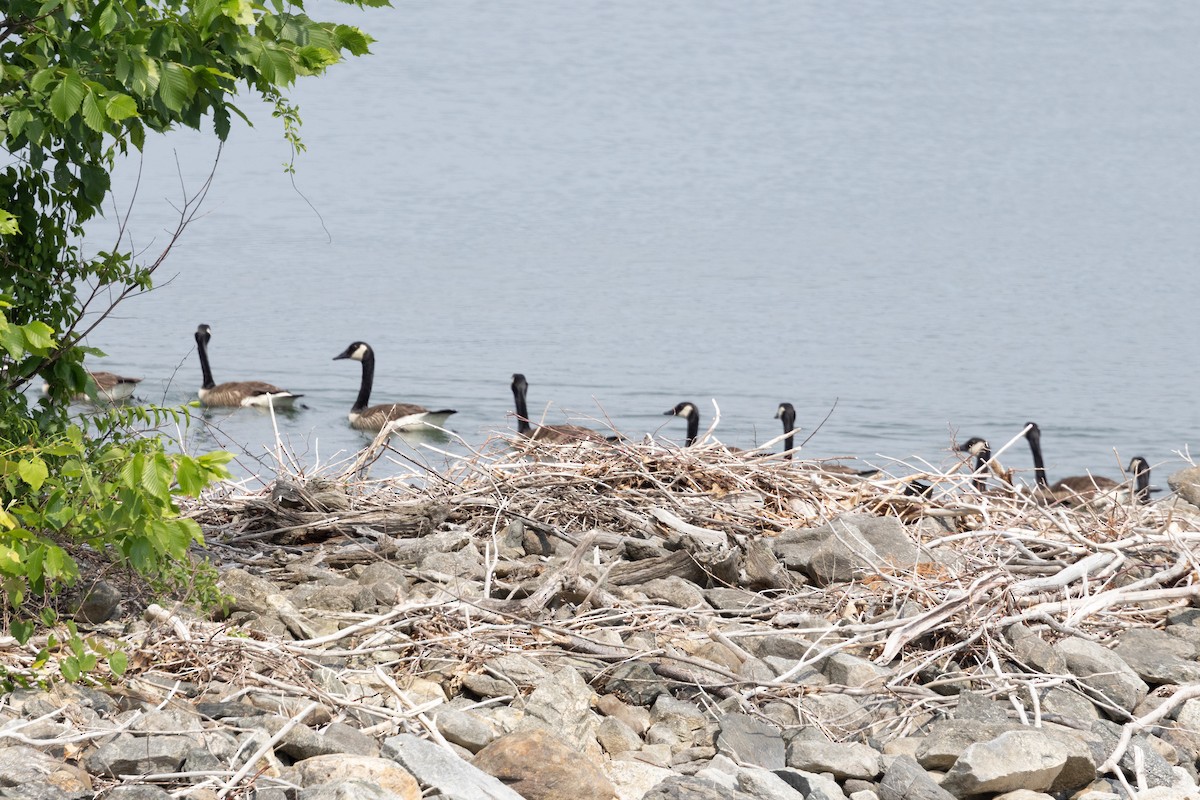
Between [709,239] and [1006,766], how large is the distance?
36734mm

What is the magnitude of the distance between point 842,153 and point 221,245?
29465mm

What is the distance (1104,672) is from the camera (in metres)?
6.38

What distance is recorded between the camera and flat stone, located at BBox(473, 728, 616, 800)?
202 inches

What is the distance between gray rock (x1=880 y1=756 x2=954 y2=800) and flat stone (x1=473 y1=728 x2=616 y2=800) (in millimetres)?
1008

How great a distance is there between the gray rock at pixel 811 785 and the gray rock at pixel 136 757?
80.1 inches

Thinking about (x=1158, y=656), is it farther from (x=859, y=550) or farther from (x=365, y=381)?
(x=365, y=381)

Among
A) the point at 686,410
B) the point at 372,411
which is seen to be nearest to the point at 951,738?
the point at 686,410

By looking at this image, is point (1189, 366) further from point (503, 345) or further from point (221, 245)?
point (221, 245)

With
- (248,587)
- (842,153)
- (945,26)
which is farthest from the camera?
(945,26)

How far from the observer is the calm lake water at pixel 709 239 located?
74.8ft

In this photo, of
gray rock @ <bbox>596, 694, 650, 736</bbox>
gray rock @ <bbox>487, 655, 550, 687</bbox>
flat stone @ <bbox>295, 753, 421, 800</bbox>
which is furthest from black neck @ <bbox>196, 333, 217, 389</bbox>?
flat stone @ <bbox>295, 753, 421, 800</bbox>

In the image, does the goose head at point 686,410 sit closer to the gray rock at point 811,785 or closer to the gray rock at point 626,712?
the gray rock at point 626,712

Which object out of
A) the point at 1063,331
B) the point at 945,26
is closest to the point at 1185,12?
the point at 945,26

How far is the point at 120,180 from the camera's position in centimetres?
4103
